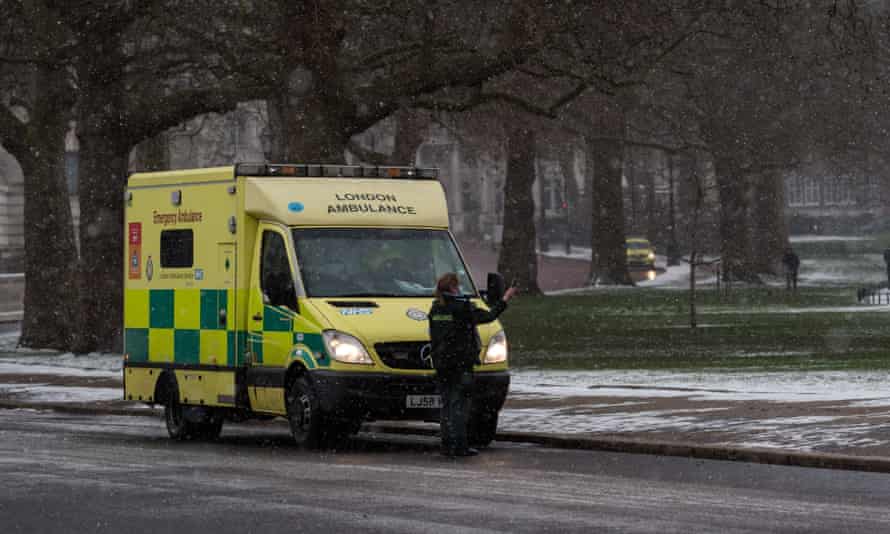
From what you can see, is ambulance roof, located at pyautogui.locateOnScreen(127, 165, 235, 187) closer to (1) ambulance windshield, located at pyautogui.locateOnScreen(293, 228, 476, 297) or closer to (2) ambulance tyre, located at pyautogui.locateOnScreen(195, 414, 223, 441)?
(1) ambulance windshield, located at pyautogui.locateOnScreen(293, 228, 476, 297)

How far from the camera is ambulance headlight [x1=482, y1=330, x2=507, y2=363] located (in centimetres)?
1877

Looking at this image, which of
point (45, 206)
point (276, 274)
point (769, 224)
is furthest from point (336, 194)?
point (769, 224)

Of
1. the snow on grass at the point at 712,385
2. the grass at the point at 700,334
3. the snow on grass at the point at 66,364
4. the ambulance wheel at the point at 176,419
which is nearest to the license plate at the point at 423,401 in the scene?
the ambulance wheel at the point at 176,419

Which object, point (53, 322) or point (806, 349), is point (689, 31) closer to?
point (806, 349)

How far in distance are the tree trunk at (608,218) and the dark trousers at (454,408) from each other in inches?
1865

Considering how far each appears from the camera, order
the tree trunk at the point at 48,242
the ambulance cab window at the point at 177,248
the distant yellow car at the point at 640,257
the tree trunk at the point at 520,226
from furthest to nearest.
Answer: the distant yellow car at the point at 640,257 < the tree trunk at the point at 520,226 < the tree trunk at the point at 48,242 < the ambulance cab window at the point at 177,248

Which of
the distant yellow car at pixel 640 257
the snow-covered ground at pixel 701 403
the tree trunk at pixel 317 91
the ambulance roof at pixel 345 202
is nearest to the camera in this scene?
the snow-covered ground at pixel 701 403

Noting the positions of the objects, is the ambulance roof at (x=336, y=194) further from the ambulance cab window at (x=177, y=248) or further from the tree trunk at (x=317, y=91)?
the tree trunk at (x=317, y=91)

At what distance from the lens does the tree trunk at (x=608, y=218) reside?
222 ft

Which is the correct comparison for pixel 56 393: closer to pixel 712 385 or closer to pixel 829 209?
pixel 712 385

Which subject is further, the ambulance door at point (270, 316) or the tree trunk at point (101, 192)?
the tree trunk at point (101, 192)

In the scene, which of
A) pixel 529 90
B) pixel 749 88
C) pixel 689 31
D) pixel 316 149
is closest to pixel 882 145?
pixel 749 88

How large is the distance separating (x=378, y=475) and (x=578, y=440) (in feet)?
10.1

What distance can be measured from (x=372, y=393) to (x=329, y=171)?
2761mm
